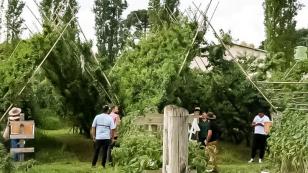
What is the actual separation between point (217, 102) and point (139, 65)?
2.88 metres

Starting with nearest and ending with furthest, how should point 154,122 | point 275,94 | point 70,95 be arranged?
point 154,122 < point 275,94 < point 70,95

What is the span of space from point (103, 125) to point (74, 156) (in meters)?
3.46

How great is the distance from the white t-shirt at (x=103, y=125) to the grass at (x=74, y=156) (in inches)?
28.5

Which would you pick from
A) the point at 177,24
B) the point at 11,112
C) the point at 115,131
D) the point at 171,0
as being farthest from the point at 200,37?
the point at 171,0

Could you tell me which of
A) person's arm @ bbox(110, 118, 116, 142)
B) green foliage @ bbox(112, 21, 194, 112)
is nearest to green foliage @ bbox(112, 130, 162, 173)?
person's arm @ bbox(110, 118, 116, 142)

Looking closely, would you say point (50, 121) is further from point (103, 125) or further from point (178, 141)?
point (178, 141)

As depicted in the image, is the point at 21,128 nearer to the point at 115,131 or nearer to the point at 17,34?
the point at 115,131

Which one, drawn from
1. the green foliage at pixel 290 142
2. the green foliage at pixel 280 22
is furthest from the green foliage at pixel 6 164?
the green foliage at pixel 280 22

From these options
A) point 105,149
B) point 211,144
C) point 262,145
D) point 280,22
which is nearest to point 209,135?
Result: point 211,144

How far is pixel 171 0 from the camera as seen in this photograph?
101ft

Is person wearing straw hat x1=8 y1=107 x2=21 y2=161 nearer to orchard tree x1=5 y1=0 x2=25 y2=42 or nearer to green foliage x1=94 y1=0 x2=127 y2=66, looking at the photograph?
orchard tree x1=5 y1=0 x2=25 y2=42

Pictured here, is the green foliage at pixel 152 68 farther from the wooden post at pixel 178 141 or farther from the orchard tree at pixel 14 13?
the orchard tree at pixel 14 13

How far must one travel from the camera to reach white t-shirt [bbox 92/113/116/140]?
13.2 meters

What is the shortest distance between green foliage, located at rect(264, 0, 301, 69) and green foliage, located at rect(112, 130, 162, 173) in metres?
13.4
